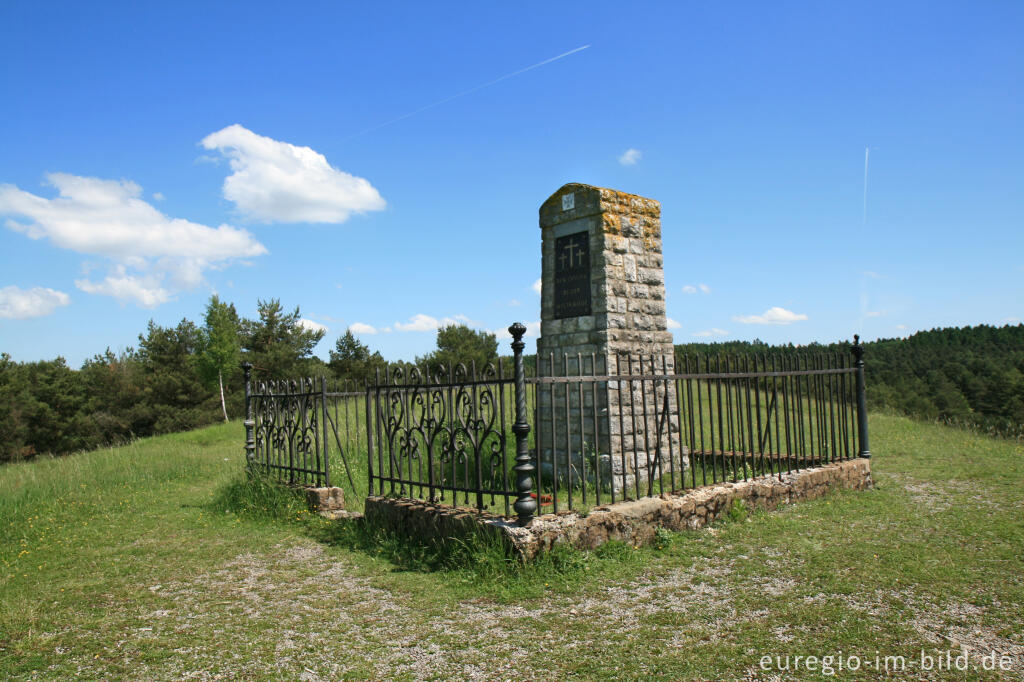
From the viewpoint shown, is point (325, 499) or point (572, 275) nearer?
point (325, 499)

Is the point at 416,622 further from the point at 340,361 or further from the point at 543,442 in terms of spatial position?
the point at 340,361

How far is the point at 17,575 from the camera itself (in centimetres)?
559

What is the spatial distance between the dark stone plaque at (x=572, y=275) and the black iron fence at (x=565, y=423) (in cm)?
72

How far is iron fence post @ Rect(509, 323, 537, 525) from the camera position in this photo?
4621 millimetres

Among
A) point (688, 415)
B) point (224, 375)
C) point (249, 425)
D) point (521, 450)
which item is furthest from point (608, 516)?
point (224, 375)

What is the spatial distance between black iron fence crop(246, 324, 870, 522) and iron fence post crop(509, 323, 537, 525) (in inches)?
0.4

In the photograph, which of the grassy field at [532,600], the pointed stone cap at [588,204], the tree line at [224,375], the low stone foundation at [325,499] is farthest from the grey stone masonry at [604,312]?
the tree line at [224,375]

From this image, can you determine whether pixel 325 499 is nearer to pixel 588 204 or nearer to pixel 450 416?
pixel 450 416

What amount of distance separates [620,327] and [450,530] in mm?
3877

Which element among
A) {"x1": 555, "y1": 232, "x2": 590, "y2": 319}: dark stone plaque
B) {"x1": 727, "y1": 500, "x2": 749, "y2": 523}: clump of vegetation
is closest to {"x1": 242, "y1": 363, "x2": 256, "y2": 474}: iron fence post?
{"x1": 555, "y1": 232, "x2": 590, "y2": 319}: dark stone plaque

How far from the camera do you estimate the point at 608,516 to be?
4.98 metres

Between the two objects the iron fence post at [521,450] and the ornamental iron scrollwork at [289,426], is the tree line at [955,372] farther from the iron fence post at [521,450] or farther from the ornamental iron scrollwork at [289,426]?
the iron fence post at [521,450]

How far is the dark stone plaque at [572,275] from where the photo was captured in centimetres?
804

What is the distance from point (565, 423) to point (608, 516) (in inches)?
64.6
